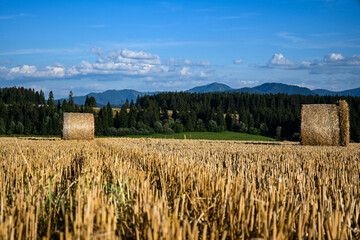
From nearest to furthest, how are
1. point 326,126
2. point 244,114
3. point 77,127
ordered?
point 326,126, point 77,127, point 244,114

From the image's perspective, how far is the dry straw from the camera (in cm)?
1669

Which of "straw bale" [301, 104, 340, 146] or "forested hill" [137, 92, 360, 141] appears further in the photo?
"forested hill" [137, 92, 360, 141]

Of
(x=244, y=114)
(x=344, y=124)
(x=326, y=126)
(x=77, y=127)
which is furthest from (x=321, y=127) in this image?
(x=244, y=114)

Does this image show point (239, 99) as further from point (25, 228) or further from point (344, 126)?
point (25, 228)

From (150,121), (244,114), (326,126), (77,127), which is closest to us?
(326,126)

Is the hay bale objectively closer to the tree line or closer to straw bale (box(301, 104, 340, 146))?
straw bale (box(301, 104, 340, 146))

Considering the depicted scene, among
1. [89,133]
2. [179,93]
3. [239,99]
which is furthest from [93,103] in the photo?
[89,133]

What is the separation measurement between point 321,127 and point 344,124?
4.05ft

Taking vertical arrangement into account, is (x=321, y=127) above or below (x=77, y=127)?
above

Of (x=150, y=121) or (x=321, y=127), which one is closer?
(x=321, y=127)

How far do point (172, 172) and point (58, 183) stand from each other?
1.65 metres

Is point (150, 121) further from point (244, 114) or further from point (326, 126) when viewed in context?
point (326, 126)

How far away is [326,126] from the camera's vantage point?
666 inches

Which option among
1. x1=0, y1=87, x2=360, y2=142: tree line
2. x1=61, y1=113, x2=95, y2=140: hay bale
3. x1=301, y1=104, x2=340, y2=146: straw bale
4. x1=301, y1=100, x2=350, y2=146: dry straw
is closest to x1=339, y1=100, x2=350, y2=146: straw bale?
x1=301, y1=100, x2=350, y2=146: dry straw
